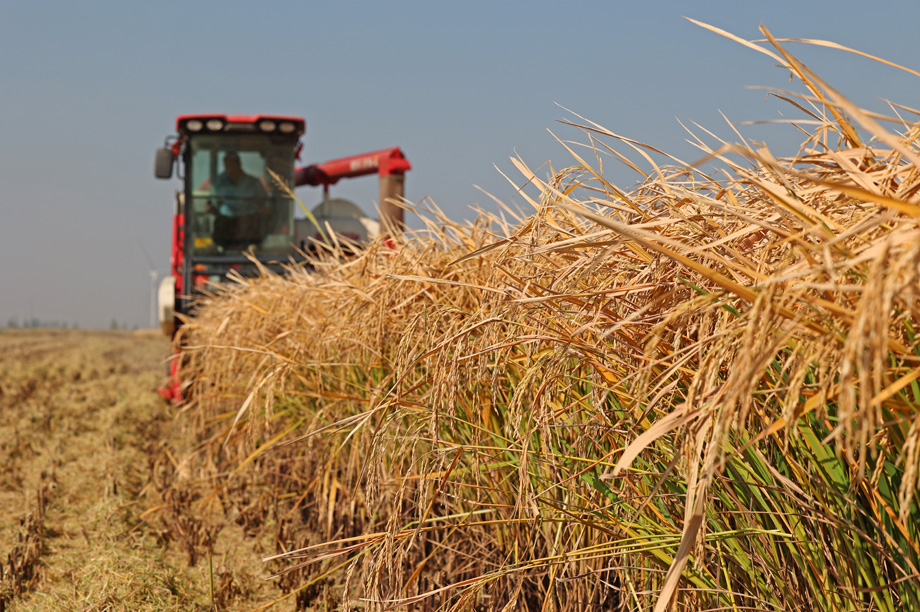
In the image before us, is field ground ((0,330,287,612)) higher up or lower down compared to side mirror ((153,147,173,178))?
lower down

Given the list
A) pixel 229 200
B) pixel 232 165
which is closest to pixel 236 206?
pixel 229 200

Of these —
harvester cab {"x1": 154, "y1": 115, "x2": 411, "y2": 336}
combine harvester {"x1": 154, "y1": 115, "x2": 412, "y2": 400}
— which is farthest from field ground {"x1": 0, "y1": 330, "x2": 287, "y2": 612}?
harvester cab {"x1": 154, "y1": 115, "x2": 411, "y2": 336}

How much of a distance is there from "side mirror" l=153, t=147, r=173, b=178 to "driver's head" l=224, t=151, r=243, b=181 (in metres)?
0.59

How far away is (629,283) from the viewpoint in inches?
55.1

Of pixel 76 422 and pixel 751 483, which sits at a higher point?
pixel 751 483

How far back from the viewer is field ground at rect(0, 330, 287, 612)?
2.71 meters

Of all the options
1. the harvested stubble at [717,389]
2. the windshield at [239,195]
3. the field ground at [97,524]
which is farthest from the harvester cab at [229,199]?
the harvested stubble at [717,389]

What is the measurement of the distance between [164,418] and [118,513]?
2980 millimetres

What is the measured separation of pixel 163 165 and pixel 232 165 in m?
0.69

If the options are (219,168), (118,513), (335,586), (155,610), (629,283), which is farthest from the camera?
(219,168)

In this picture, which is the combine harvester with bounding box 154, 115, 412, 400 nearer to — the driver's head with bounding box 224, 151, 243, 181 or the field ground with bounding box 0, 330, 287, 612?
the driver's head with bounding box 224, 151, 243, 181

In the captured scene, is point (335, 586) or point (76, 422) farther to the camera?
point (76, 422)

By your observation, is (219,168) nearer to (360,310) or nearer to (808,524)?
(360,310)

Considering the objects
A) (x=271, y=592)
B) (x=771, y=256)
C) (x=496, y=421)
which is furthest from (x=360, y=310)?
(x=771, y=256)
